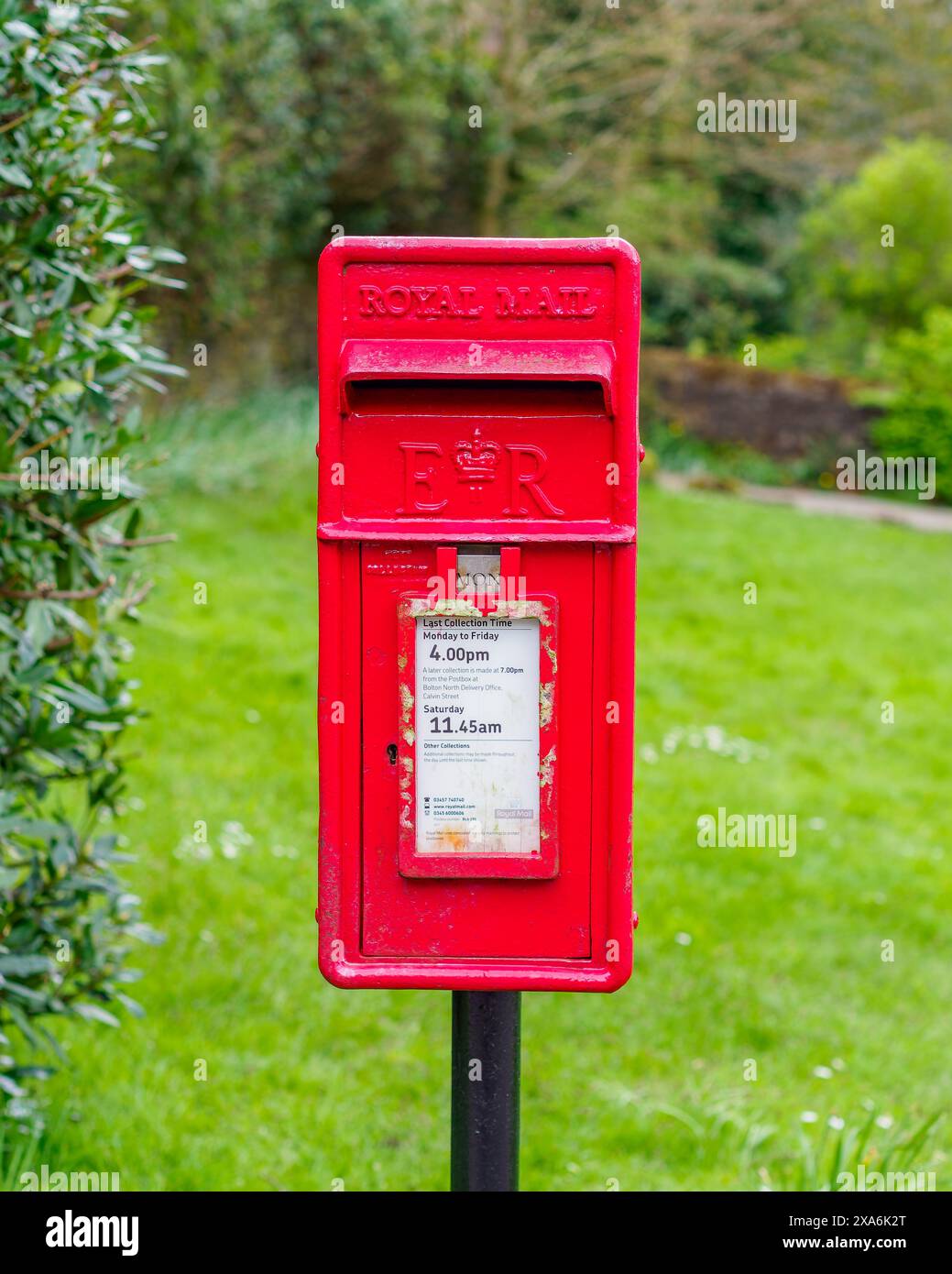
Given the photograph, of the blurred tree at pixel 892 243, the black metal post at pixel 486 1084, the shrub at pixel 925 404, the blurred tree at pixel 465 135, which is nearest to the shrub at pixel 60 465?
the black metal post at pixel 486 1084

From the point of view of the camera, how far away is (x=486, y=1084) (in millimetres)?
2182

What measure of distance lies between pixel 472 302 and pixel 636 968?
2.86m

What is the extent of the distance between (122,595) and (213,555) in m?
5.90

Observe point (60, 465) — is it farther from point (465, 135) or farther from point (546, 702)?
point (465, 135)

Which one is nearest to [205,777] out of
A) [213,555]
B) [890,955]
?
[890,955]

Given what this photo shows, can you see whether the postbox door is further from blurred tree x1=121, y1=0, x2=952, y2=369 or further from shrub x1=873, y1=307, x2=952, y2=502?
shrub x1=873, y1=307, x2=952, y2=502

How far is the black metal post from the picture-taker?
7.11 feet

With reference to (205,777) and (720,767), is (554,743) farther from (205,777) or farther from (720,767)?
(720,767)

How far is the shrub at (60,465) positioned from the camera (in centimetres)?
267

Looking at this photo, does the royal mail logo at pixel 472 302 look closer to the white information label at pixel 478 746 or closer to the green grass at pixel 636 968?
the white information label at pixel 478 746

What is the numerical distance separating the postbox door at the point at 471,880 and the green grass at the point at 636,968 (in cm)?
134

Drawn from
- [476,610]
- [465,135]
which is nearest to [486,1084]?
[476,610]

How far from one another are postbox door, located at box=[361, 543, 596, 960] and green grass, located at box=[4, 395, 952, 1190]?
1.34 metres

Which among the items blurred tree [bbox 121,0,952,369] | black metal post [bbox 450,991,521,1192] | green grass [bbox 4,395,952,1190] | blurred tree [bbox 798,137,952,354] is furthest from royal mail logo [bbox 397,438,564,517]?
blurred tree [bbox 798,137,952,354]
